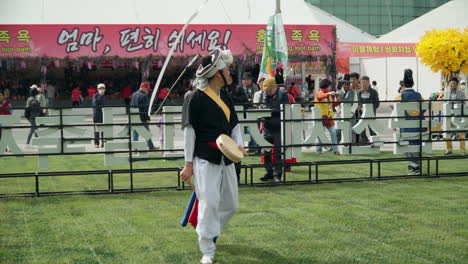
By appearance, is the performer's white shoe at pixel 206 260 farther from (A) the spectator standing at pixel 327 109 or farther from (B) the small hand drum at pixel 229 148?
(A) the spectator standing at pixel 327 109

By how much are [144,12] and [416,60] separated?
13349 mm

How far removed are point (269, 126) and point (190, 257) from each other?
4.79 metres

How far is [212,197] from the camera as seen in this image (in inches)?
207

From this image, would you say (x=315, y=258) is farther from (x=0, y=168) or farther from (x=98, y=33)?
(x=98, y=33)

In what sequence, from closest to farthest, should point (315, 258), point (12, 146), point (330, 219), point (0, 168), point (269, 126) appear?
1. point (315, 258)
2. point (330, 219)
3. point (12, 146)
4. point (269, 126)
5. point (0, 168)

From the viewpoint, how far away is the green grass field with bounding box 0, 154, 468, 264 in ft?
18.2

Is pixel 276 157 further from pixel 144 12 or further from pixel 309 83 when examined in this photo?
pixel 309 83

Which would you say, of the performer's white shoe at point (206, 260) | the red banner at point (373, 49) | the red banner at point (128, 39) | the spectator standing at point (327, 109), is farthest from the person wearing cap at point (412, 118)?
the red banner at point (373, 49)

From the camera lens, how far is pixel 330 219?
6.98m

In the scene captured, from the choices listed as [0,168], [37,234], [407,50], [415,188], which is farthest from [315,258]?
[407,50]

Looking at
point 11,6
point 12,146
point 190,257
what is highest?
point 11,6

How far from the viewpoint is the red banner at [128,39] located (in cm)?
2350

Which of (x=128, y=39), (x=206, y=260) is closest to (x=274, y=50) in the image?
(x=206, y=260)

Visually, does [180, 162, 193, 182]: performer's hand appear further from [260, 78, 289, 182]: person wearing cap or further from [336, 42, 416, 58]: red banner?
[336, 42, 416, 58]: red banner
